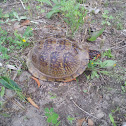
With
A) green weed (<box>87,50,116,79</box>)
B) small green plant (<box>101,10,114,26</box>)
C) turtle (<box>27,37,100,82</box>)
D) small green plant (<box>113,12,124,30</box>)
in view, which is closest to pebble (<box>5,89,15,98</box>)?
turtle (<box>27,37,100,82</box>)

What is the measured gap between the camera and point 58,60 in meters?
1.81

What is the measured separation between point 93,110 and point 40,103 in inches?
33.1

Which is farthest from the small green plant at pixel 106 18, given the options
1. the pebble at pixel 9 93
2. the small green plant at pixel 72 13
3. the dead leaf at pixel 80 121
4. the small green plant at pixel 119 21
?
the pebble at pixel 9 93

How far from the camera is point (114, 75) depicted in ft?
6.36

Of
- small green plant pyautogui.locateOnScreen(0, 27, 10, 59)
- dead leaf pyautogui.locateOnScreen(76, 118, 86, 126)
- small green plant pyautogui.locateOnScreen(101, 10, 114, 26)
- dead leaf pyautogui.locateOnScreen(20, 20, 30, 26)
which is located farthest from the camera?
small green plant pyautogui.locateOnScreen(101, 10, 114, 26)

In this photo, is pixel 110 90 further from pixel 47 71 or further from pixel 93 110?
pixel 47 71

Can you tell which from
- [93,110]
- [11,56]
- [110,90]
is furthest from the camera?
[11,56]

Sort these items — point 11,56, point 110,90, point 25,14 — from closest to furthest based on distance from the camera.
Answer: point 110,90 → point 11,56 → point 25,14

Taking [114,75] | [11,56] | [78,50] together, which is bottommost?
[114,75]

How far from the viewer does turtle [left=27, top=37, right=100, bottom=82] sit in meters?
1.81

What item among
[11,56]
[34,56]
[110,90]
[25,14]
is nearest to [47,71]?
[34,56]

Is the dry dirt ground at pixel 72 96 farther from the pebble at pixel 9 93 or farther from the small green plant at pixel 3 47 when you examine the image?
the small green plant at pixel 3 47

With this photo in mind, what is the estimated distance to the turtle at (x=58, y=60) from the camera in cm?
181

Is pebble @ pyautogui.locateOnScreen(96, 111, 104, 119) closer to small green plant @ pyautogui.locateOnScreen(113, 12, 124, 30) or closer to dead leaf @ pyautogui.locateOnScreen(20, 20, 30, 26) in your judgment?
small green plant @ pyautogui.locateOnScreen(113, 12, 124, 30)
